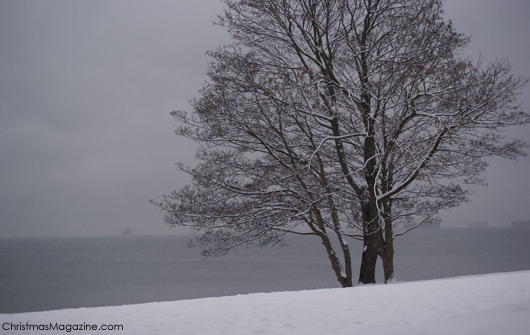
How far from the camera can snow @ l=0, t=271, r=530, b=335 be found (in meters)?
5.34

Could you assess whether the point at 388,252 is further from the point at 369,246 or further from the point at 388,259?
the point at 369,246

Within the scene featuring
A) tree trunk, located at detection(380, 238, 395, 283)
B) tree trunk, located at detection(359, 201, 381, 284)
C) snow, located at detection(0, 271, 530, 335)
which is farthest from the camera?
tree trunk, located at detection(380, 238, 395, 283)

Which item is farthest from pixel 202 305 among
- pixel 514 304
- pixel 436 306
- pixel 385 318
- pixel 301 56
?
pixel 301 56

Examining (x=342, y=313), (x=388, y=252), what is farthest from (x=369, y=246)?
(x=342, y=313)

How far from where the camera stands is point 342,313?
6480 mm

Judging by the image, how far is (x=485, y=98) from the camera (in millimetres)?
10586

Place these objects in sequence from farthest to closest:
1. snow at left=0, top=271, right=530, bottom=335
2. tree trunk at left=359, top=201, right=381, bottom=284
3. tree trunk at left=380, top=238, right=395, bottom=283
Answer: tree trunk at left=380, top=238, right=395, bottom=283, tree trunk at left=359, top=201, right=381, bottom=284, snow at left=0, top=271, right=530, bottom=335

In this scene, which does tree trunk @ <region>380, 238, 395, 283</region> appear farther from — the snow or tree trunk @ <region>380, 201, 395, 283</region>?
the snow

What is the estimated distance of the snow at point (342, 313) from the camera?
5.34m

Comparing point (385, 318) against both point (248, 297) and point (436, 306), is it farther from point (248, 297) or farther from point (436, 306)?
point (248, 297)

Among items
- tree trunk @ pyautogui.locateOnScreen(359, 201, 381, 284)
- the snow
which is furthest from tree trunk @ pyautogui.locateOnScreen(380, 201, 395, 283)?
the snow

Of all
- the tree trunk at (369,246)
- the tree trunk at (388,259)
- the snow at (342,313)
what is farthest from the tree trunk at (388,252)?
the snow at (342,313)

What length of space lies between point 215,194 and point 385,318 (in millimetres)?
6939

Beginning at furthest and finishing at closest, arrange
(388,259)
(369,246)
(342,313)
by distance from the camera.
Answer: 1. (388,259)
2. (369,246)
3. (342,313)
